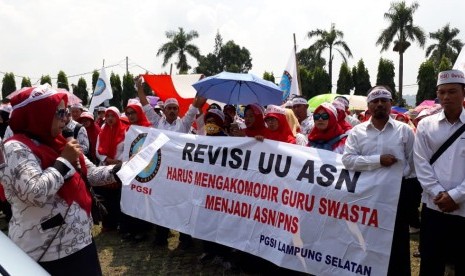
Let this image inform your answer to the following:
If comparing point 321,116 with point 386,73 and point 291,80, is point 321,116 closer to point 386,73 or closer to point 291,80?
point 291,80

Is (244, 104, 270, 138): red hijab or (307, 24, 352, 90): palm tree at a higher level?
(307, 24, 352, 90): palm tree

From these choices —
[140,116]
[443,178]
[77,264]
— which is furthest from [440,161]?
[140,116]

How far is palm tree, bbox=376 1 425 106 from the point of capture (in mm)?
34625

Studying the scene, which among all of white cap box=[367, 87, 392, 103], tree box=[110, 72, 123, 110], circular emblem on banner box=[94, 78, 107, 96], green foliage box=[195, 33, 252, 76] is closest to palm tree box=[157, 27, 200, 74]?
tree box=[110, 72, 123, 110]

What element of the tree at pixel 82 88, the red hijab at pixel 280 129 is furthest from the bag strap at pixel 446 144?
Result: the tree at pixel 82 88

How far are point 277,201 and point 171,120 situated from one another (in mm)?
2351

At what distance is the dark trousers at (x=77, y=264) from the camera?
7.65 feet

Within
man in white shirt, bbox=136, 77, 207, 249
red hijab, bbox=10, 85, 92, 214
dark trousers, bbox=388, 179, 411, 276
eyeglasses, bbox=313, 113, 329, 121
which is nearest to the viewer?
red hijab, bbox=10, 85, 92, 214

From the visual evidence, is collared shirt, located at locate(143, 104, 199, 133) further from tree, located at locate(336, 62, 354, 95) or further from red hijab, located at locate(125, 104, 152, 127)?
tree, located at locate(336, 62, 354, 95)

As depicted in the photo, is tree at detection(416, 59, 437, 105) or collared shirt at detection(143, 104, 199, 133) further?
tree at detection(416, 59, 437, 105)

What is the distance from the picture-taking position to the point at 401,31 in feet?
115

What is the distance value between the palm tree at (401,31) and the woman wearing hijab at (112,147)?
106 ft

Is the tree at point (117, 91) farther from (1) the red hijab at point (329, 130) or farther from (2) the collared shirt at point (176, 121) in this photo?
(1) the red hijab at point (329, 130)

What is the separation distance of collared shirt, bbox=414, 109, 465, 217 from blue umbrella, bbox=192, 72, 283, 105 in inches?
80.9
